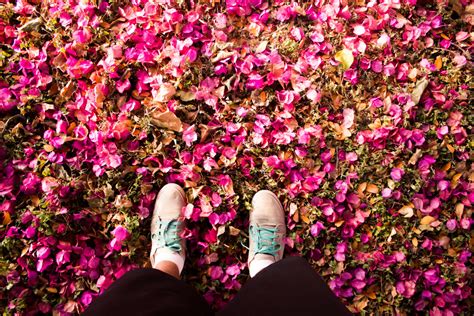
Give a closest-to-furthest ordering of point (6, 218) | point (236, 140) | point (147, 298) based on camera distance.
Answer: point (147, 298)
point (6, 218)
point (236, 140)

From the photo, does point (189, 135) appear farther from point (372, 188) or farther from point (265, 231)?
point (372, 188)

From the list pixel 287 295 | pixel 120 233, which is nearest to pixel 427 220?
pixel 287 295

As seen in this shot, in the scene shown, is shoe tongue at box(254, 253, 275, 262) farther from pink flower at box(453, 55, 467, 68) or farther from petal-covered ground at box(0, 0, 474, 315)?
pink flower at box(453, 55, 467, 68)

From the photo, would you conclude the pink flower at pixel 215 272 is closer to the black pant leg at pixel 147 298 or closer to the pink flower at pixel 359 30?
the black pant leg at pixel 147 298

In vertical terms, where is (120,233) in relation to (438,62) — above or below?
below

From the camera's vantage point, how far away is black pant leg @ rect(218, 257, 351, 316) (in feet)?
3.27

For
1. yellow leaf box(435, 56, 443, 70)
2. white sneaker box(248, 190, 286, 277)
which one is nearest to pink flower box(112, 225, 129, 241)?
white sneaker box(248, 190, 286, 277)

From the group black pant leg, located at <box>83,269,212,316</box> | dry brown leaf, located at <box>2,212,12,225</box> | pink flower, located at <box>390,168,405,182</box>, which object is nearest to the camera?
black pant leg, located at <box>83,269,212,316</box>

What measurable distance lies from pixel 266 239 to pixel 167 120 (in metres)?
0.62

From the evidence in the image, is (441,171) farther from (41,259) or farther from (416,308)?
(41,259)

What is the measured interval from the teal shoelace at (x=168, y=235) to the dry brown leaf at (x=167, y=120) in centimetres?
37

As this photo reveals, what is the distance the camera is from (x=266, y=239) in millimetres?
1421

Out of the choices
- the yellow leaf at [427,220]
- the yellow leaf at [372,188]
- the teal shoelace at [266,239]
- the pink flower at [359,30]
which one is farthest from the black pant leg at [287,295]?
the pink flower at [359,30]

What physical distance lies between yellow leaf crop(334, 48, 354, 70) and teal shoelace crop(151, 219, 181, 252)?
96 centimetres
